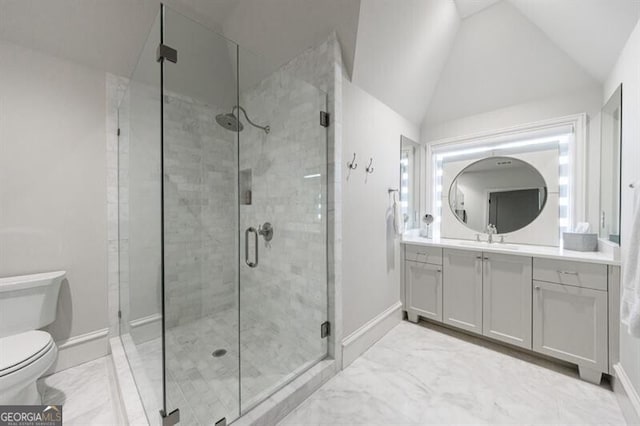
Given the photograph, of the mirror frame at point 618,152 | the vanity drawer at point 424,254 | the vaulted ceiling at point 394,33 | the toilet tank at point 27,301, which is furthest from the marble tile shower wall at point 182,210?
the mirror frame at point 618,152

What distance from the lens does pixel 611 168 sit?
72.2 inches

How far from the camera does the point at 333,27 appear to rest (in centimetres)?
177

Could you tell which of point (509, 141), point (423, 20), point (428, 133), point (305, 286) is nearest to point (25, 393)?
point (305, 286)

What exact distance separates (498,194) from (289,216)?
2.19 m

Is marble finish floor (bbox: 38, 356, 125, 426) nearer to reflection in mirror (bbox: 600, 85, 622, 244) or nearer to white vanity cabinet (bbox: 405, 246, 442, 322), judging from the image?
white vanity cabinet (bbox: 405, 246, 442, 322)

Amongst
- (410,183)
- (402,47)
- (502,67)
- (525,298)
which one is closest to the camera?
(525,298)

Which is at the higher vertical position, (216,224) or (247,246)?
(216,224)

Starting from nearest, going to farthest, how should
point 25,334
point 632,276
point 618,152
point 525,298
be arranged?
point 632,276, point 25,334, point 618,152, point 525,298

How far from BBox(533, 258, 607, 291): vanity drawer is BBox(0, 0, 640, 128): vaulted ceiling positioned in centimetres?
143

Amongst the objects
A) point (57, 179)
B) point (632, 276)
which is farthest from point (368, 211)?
point (57, 179)

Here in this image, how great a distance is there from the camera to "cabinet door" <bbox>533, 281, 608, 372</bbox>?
1655mm

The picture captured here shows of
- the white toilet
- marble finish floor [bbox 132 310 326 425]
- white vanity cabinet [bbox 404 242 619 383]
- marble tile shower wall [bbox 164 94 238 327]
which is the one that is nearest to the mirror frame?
white vanity cabinet [bbox 404 242 619 383]

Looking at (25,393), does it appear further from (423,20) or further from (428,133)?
(428,133)

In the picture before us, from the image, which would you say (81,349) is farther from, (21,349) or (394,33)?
(394,33)
